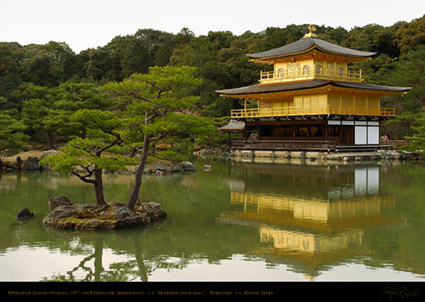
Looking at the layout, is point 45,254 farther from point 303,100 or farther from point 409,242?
point 303,100

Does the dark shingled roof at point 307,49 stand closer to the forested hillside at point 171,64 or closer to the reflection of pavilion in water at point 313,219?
the forested hillside at point 171,64

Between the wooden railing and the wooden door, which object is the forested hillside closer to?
the wooden door

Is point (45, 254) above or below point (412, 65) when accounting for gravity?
below

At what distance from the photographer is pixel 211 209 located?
45.3 ft

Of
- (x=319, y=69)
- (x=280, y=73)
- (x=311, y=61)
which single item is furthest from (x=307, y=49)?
(x=280, y=73)

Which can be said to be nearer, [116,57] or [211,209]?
[211,209]

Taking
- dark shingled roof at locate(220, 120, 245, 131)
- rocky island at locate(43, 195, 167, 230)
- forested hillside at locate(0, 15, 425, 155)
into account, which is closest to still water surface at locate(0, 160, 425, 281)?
rocky island at locate(43, 195, 167, 230)

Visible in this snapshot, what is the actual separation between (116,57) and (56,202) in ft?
187

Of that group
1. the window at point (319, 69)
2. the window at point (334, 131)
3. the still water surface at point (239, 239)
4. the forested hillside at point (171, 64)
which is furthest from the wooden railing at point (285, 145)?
the still water surface at point (239, 239)

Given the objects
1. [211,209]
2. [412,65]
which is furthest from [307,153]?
[211,209]

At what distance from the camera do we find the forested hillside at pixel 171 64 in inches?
1180

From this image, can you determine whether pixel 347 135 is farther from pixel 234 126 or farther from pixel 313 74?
pixel 234 126

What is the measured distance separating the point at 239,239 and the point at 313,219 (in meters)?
2.78

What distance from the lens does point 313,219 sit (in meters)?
12.1
